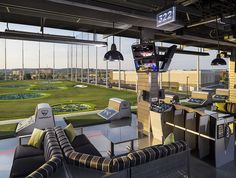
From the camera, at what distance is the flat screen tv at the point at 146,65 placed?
5.34 m

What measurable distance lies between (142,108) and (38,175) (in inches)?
207

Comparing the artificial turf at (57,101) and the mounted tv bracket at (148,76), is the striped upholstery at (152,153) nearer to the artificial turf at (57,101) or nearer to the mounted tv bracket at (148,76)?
the mounted tv bracket at (148,76)

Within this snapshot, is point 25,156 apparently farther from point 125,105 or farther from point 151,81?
point 125,105

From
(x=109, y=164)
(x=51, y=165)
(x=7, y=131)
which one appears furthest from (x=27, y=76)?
(x=109, y=164)

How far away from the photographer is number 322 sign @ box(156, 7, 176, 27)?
11.9ft

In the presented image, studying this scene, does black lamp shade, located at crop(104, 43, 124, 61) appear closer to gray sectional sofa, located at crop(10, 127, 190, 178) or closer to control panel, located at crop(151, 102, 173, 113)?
control panel, located at crop(151, 102, 173, 113)

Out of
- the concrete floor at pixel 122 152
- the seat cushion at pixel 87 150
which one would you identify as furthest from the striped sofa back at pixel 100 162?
the concrete floor at pixel 122 152

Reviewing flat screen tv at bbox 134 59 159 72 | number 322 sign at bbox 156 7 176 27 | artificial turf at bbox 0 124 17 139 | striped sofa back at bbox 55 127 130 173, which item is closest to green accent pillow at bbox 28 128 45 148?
striped sofa back at bbox 55 127 130 173

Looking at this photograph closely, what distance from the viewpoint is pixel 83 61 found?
1179 inches

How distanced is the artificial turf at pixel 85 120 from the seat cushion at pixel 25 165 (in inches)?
150

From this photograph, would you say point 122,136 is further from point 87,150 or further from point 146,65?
point 146,65

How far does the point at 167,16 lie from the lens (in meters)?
3.77

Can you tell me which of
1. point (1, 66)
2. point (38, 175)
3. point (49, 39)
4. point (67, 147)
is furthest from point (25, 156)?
point (1, 66)

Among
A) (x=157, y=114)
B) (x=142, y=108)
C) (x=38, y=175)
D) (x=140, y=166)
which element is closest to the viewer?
(x=38, y=175)
